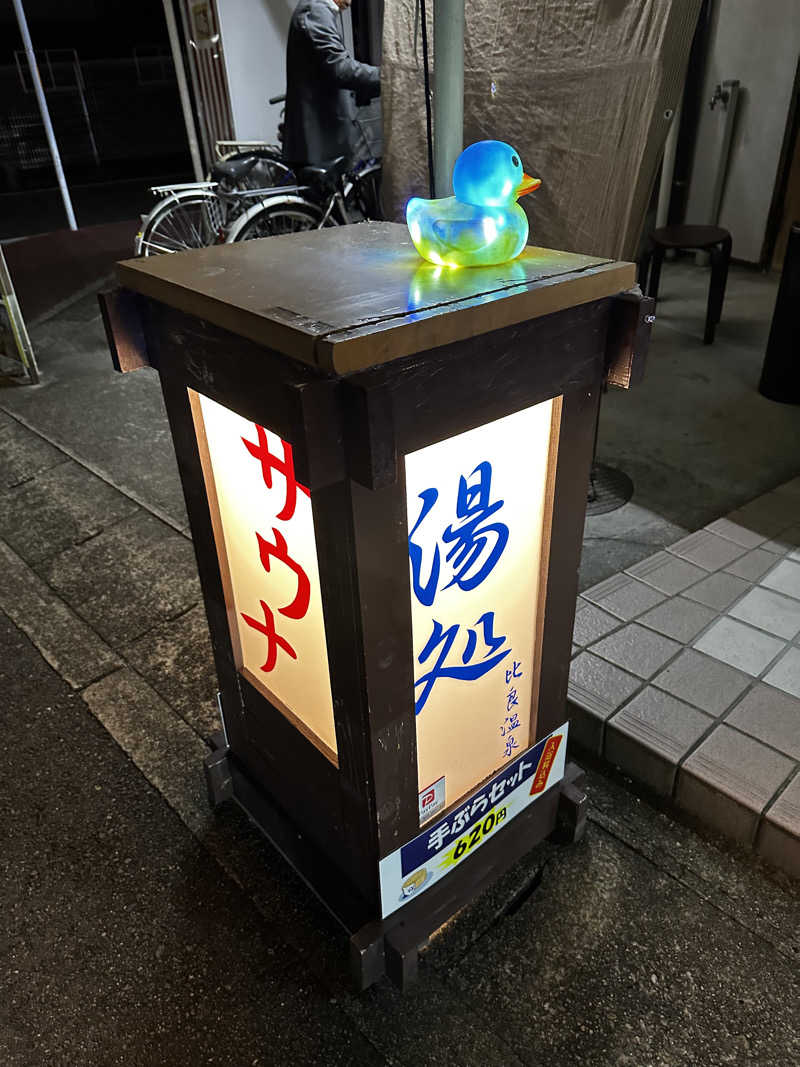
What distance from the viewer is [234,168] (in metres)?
6.45

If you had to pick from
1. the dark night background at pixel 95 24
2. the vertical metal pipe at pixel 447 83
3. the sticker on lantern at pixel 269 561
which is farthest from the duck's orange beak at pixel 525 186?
the dark night background at pixel 95 24

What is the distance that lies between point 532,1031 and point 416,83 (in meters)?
3.74

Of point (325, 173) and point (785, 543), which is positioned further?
point (325, 173)

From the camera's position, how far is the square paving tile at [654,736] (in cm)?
218

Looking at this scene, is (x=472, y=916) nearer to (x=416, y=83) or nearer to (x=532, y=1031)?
(x=532, y=1031)

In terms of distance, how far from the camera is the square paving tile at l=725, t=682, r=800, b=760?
2.16 meters

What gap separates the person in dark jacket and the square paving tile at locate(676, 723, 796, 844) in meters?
5.36

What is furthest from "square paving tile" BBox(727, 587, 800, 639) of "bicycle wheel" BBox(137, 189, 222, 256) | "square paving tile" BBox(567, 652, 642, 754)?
"bicycle wheel" BBox(137, 189, 222, 256)

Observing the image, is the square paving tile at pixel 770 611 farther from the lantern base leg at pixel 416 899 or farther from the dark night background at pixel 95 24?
the dark night background at pixel 95 24

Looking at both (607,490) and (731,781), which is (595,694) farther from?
(607,490)

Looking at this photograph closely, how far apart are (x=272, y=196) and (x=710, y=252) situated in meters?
3.63

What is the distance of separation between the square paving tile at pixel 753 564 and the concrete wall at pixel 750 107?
5.91m

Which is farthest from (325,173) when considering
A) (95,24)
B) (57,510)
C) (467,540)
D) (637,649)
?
(95,24)

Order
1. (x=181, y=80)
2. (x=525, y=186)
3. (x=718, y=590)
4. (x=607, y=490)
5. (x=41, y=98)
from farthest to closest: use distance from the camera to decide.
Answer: (x=181, y=80) < (x=41, y=98) < (x=607, y=490) < (x=718, y=590) < (x=525, y=186)
